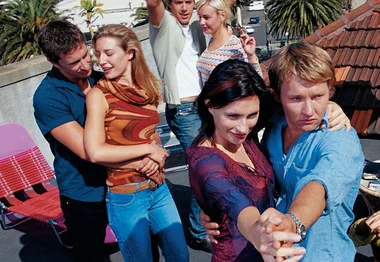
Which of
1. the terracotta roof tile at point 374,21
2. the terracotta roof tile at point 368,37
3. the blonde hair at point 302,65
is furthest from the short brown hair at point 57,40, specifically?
the terracotta roof tile at point 374,21

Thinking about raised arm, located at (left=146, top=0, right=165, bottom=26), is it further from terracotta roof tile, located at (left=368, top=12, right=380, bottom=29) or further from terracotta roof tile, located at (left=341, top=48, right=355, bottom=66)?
terracotta roof tile, located at (left=368, top=12, right=380, bottom=29)

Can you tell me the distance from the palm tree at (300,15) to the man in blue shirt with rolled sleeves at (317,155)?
648 inches

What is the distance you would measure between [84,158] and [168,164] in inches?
124

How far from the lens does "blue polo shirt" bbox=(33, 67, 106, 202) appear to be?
2.26m

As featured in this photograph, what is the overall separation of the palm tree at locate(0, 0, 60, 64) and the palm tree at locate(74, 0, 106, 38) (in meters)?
6.56

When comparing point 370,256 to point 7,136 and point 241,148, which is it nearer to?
point 241,148

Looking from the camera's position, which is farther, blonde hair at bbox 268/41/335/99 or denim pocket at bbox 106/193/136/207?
denim pocket at bbox 106/193/136/207

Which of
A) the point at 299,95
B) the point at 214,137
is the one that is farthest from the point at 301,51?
the point at 214,137

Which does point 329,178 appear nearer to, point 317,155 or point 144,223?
point 317,155

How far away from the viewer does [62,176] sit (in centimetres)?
241

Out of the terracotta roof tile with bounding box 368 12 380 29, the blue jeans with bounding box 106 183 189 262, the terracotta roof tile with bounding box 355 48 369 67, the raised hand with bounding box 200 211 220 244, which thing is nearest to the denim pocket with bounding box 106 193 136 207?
the blue jeans with bounding box 106 183 189 262

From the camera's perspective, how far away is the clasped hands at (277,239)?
1078 millimetres

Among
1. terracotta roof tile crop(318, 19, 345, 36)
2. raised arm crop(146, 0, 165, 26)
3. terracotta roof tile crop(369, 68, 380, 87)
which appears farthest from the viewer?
terracotta roof tile crop(318, 19, 345, 36)

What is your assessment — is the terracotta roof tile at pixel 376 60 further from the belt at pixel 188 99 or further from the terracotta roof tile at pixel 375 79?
the belt at pixel 188 99
